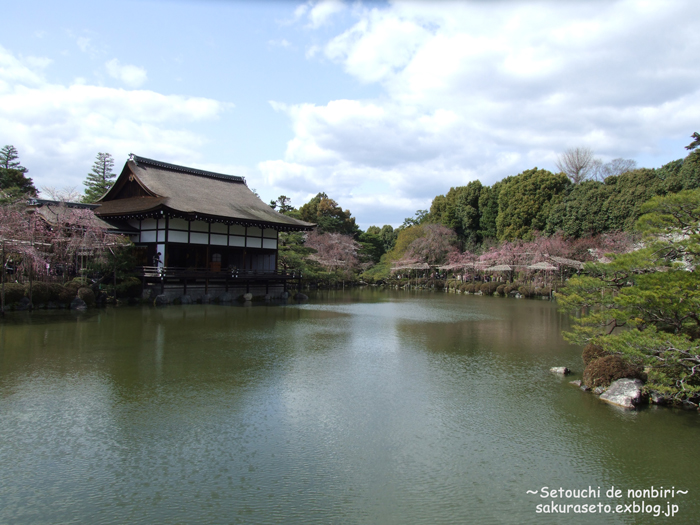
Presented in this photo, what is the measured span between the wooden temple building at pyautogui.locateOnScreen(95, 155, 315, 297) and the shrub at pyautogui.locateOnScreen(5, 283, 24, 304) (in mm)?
4811

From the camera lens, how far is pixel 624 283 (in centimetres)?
738

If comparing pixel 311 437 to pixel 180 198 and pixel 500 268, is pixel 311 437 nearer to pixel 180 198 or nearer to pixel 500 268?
pixel 180 198

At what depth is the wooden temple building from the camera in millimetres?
19312

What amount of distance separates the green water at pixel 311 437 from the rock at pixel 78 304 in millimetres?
5556

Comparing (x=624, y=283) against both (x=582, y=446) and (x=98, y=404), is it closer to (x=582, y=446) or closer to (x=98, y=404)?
(x=582, y=446)

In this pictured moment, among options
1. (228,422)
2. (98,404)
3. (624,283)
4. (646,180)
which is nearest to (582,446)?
(624,283)

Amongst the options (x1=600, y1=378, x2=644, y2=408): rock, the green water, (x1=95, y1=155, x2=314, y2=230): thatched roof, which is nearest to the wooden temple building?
→ (x1=95, y1=155, x2=314, y2=230): thatched roof

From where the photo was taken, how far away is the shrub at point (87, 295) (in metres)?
15.7

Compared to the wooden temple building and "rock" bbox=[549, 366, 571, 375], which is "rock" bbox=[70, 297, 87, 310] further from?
"rock" bbox=[549, 366, 571, 375]

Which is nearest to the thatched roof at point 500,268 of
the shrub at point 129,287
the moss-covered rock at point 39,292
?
the shrub at point 129,287

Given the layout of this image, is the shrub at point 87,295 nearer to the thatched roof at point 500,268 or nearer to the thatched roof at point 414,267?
the thatched roof at point 500,268

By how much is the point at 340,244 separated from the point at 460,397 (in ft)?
102

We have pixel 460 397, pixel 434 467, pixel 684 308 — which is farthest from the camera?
pixel 460 397

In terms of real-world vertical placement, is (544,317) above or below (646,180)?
below
